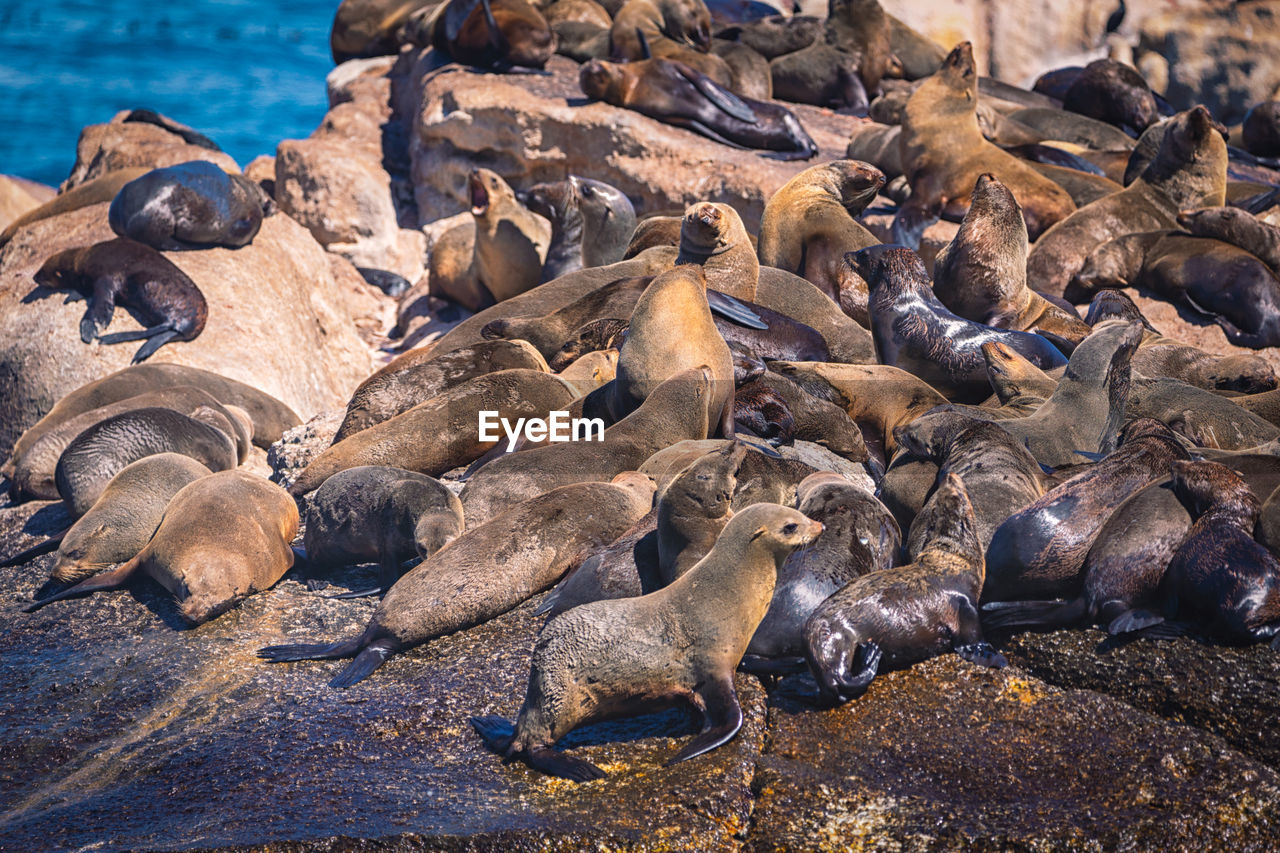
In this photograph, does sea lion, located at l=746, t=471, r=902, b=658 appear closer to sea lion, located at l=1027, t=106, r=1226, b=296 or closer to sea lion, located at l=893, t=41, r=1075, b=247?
sea lion, located at l=1027, t=106, r=1226, b=296

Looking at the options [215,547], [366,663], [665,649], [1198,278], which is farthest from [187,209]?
[665,649]

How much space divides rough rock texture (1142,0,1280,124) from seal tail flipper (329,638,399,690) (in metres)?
19.6

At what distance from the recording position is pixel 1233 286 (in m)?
8.21

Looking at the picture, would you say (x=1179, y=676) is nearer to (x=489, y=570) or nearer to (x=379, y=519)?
(x=489, y=570)

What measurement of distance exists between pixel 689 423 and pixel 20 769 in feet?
9.85

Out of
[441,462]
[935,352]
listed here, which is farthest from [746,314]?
[441,462]

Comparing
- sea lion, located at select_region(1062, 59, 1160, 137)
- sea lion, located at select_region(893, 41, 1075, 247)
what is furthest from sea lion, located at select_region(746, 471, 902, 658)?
sea lion, located at select_region(1062, 59, 1160, 137)

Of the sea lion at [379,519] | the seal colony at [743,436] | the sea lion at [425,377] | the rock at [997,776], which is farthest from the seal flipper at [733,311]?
the rock at [997,776]

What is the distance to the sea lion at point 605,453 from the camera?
16.4 feet

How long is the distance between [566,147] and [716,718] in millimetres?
9973

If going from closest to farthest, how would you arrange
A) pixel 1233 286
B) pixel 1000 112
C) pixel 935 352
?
pixel 935 352
pixel 1233 286
pixel 1000 112

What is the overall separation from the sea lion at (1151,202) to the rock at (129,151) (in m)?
8.88

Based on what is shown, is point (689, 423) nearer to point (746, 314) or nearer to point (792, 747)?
point (746, 314)

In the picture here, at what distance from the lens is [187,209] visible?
33.6 ft
